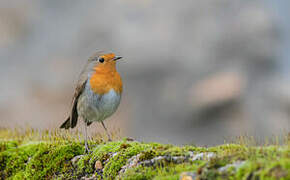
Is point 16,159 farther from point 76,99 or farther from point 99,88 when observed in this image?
point 99,88

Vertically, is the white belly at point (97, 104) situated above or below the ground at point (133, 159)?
above

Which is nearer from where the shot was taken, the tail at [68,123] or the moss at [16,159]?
the moss at [16,159]

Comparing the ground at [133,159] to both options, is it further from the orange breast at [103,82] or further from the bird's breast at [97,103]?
the orange breast at [103,82]

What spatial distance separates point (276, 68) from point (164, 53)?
345 cm

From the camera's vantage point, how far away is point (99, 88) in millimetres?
5293

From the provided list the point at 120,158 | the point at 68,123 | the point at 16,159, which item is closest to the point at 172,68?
the point at 68,123

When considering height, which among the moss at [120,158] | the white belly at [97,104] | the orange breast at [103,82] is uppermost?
the orange breast at [103,82]

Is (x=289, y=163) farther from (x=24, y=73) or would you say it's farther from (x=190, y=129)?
(x=24, y=73)

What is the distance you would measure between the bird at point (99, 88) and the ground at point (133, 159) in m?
0.53

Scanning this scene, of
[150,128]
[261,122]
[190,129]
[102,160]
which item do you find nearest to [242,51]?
[261,122]

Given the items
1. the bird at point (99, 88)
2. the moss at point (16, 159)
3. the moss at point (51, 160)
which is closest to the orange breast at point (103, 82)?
the bird at point (99, 88)

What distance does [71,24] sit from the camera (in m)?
11.9

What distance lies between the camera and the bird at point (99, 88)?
5305mm

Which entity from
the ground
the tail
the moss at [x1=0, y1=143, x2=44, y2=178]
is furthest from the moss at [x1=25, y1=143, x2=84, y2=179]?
the tail
